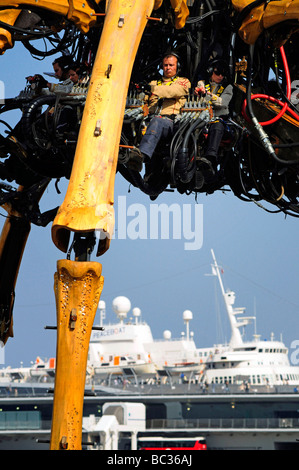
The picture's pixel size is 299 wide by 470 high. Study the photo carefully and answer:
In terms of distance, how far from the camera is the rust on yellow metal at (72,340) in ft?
31.2

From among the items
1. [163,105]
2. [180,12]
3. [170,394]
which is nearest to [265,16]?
[180,12]

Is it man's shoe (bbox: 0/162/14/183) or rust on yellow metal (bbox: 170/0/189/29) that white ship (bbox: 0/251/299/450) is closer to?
man's shoe (bbox: 0/162/14/183)

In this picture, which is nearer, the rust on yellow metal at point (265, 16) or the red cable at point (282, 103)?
the rust on yellow metal at point (265, 16)

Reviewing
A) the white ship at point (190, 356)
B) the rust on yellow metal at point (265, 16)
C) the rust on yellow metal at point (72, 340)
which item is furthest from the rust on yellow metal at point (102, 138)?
the white ship at point (190, 356)

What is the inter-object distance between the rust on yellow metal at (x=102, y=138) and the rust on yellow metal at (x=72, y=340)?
0.52 meters

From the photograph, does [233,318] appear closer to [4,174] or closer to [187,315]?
[187,315]

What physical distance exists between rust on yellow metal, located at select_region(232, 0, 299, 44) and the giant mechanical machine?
2 cm

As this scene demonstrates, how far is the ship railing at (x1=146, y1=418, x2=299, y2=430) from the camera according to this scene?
3334 inches

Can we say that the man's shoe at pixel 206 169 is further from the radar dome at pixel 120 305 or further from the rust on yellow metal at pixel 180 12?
the radar dome at pixel 120 305

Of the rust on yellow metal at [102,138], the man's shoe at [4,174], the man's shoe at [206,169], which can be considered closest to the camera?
the rust on yellow metal at [102,138]

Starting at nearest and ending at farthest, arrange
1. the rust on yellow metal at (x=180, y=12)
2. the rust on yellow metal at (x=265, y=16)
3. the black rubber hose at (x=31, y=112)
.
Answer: the rust on yellow metal at (x=265, y=16) < the rust on yellow metal at (x=180, y=12) < the black rubber hose at (x=31, y=112)

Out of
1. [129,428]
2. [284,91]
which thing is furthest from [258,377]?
[284,91]

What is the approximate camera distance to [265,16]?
12117 millimetres

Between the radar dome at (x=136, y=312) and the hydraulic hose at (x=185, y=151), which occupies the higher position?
the radar dome at (x=136, y=312)
